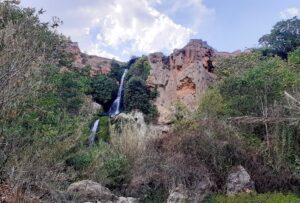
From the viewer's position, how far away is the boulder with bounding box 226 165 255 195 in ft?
38.0

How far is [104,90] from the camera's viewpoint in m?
28.7

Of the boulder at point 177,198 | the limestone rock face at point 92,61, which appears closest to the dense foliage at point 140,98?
the limestone rock face at point 92,61

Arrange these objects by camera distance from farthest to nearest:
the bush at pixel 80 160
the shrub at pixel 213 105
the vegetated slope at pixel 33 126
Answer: the shrub at pixel 213 105 → the bush at pixel 80 160 → the vegetated slope at pixel 33 126

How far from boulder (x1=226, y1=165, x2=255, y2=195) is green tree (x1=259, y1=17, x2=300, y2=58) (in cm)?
2165

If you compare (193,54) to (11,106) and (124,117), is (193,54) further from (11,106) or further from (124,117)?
(11,106)

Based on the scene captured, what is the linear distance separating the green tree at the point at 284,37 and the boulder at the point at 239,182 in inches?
852

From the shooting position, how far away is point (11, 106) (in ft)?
27.0

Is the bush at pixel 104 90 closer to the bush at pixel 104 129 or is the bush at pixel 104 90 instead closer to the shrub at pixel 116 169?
the bush at pixel 104 129

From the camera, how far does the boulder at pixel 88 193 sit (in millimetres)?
11078

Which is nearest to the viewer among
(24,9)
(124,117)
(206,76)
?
(24,9)

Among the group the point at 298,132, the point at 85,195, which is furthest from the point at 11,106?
the point at 298,132

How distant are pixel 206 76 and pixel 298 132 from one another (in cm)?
1170

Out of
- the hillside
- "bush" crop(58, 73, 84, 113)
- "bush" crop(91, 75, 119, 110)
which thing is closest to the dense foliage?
"bush" crop(91, 75, 119, 110)

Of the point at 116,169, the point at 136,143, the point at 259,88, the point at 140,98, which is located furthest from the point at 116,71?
the point at 116,169
